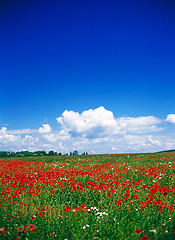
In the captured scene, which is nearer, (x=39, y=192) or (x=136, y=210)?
(x=136, y=210)

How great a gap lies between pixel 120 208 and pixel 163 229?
1.46m

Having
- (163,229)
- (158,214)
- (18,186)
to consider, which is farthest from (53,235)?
(18,186)

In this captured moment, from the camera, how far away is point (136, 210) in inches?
203

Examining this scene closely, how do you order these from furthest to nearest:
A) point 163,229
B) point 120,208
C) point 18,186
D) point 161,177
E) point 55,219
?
point 161,177 < point 18,186 < point 120,208 < point 55,219 < point 163,229

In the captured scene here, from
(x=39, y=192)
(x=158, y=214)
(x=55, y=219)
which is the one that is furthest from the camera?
(x=39, y=192)

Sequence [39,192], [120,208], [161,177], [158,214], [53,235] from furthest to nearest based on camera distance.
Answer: [161,177]
[39,192]
[120,208]
[158,214]
[53,235]

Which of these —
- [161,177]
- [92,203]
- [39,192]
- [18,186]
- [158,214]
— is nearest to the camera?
[158,214]

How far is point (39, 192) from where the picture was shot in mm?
6785

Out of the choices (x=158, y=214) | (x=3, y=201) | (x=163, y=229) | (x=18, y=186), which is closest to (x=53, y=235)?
(x=163, y=229)

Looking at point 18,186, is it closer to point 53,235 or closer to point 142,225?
point 53,235

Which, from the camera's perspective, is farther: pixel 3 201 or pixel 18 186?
pixel 18 186

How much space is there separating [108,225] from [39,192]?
10.0 feet

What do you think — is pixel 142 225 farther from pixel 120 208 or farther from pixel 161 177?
pixel 161 177

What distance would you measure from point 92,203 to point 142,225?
6.52 feet
